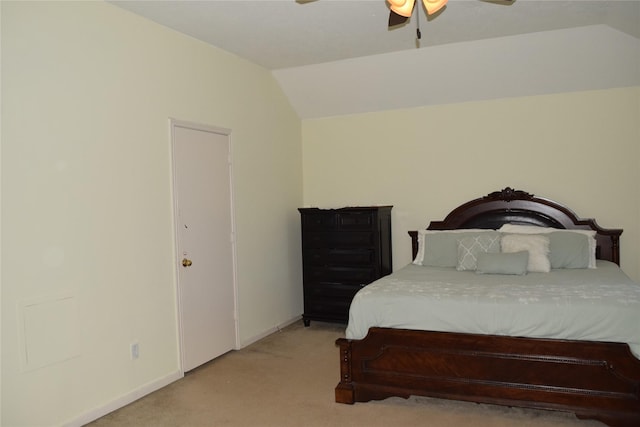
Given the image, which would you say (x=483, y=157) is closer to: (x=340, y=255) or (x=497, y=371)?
(x=340, y=255)

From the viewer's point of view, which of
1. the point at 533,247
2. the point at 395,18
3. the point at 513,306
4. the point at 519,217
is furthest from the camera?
the point at 519,217

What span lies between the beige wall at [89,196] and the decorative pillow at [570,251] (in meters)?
3.10

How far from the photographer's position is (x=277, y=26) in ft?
12.2

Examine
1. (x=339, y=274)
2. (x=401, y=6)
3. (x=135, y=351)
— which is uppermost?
(x=401, y=6)

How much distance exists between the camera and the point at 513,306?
2.95 m

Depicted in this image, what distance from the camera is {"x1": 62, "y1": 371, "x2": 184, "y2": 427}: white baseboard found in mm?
2989

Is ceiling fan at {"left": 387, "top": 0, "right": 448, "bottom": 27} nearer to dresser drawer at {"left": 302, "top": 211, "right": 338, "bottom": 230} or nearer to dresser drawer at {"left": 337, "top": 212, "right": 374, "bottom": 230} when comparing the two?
dresser drawer at {"left": 337, "top": 212, "right": 374, "bottom": 230}

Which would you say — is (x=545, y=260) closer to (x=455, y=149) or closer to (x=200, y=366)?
(x=455, y=149)

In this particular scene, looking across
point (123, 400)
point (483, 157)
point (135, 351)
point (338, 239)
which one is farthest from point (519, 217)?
point (123, 400)

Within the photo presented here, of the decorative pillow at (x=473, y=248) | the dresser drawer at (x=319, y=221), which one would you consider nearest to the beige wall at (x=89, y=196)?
A: the dresser drawer at (x=319, y=221)

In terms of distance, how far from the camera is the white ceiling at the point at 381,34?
3.43 metres

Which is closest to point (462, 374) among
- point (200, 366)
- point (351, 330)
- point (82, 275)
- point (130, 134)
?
point (351, 330)

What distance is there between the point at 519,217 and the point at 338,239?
5.96ft

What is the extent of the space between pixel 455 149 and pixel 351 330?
2.60 m
